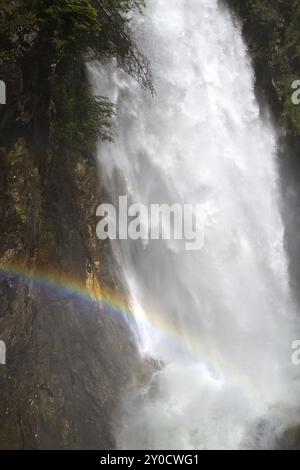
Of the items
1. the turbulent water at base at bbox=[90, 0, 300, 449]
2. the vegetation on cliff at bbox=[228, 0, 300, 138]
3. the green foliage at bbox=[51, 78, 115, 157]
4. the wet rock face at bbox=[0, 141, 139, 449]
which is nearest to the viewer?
the wet rock face at bbox=[0, 141, 139, 449]

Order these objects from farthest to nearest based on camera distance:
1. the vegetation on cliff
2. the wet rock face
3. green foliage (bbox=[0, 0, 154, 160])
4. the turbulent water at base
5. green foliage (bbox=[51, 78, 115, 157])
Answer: the vegetation on cliff, the turbulent water at base, green foliage (bbox=[51, 78, 115, 157]), the wet rock face, green foliage (bbox=[0, 0, 154, 160])

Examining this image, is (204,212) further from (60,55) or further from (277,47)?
(277,47)

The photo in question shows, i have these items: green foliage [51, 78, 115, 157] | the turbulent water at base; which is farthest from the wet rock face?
the turbulent water at base

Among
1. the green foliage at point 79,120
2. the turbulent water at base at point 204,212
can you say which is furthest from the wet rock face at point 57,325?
the turbulent water at base at point 204,212

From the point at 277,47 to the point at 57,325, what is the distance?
1408 centimetres

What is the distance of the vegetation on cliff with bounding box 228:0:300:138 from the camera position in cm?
1728

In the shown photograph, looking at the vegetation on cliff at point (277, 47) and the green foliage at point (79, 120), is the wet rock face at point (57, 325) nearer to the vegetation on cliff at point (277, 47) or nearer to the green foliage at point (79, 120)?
the green foliage at point (79, 120)

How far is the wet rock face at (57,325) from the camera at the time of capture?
25.9ft

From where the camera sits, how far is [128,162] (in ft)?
42.4

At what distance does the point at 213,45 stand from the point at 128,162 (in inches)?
225

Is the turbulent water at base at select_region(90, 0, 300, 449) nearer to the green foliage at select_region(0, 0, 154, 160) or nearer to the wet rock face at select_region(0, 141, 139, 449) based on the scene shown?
the wet rock face at select_region(0, 141, 139, 449)

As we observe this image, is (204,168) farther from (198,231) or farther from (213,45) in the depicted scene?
(213,45)

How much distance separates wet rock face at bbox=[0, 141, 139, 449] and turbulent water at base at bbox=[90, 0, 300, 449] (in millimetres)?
957
